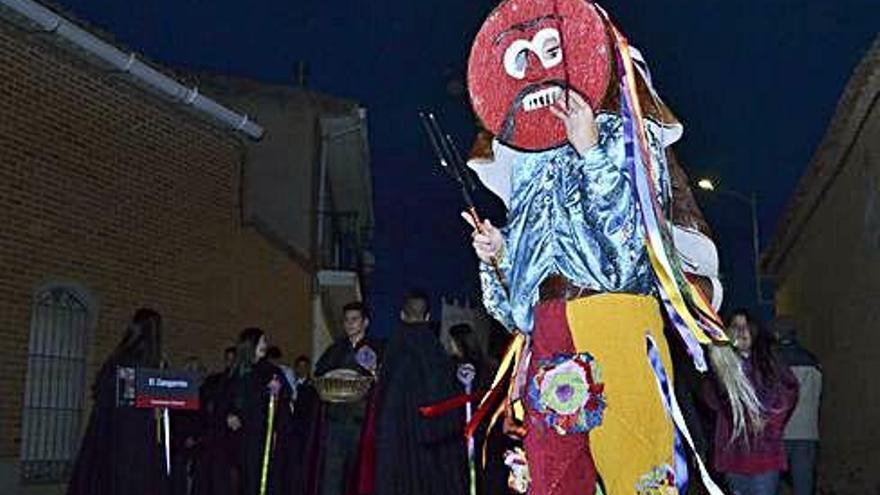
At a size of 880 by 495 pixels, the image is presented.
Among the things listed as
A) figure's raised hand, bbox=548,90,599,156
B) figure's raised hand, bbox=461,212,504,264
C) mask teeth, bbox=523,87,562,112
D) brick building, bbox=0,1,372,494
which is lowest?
figure's raised hand, bbox=461,212,504,264

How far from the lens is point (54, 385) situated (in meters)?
11.8

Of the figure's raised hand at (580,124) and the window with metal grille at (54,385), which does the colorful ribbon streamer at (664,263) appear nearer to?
the figure's raised hand at (580,124)

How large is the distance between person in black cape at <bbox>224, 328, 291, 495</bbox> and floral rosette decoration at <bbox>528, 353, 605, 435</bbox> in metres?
7.44

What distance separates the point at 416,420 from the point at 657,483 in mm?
5064

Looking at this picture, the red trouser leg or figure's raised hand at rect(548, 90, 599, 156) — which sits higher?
figure's raised hand at rect(548, 90, 599, 156)

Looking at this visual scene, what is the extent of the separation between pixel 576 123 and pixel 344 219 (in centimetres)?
2372

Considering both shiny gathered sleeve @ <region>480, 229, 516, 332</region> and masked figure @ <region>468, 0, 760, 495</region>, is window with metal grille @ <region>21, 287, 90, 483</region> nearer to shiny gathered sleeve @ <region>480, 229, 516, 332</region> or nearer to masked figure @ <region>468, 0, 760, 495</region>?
shiny gathered sleeve @ <region>480, 229, 516, 332</region>

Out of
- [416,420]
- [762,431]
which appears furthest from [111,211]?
[762,431]

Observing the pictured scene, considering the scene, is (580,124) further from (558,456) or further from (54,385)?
(54,385)

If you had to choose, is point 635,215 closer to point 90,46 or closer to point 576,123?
point 576,123

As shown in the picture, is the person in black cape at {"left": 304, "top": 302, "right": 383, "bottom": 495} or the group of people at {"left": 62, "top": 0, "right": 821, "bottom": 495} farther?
the person in black cape at {"left": 304, "top": 302, "right": 383, "bottom": 495}

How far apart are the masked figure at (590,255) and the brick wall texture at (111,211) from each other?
27.2 feet

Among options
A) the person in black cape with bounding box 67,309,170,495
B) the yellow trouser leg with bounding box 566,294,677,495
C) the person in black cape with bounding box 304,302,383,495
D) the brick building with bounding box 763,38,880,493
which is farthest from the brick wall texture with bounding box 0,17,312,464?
the yellow trouser leg with bounding box 566,294,677,495

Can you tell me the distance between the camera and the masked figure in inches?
130
